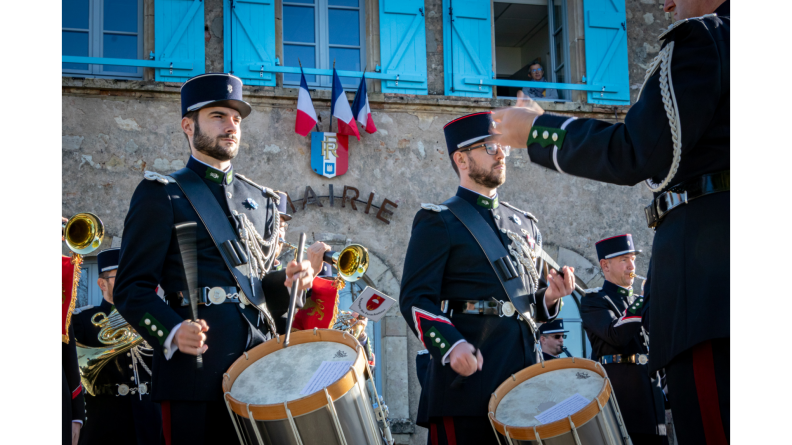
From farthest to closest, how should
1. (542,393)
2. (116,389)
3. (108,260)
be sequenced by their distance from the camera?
(108,260) → (116,389) → (542,393)

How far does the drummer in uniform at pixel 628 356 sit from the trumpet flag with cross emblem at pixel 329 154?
3.99 metres

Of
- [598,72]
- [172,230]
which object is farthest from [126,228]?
[598,72]

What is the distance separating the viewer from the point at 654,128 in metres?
2.04

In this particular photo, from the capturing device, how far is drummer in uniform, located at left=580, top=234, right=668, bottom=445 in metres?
6.05

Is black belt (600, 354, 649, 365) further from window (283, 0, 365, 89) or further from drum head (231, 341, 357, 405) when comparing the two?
window (283, 0, 365, 89)

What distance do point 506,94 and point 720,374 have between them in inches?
394

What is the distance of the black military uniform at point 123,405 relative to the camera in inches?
232

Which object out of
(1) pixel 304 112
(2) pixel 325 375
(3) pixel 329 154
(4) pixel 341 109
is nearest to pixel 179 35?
(1) pixel 304 112

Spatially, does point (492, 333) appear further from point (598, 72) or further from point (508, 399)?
point (598, 72)

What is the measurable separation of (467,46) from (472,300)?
7118 millimetres

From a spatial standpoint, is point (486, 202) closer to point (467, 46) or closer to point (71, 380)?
point (71, 380)

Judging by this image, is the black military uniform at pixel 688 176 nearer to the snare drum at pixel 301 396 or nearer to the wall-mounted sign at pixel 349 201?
the snare drum at pixel 301 396

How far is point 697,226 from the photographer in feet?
6.84

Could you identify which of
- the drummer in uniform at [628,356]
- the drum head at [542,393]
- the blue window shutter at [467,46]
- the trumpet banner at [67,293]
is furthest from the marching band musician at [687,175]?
the blue window shutter at [467,46]
